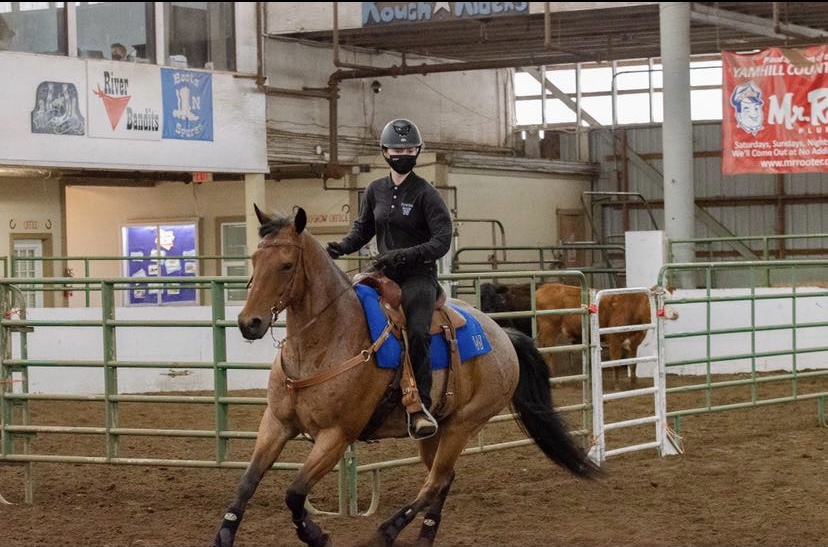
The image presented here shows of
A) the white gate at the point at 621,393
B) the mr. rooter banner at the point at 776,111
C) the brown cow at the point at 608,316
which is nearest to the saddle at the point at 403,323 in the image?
the white gate at the point at 621,393

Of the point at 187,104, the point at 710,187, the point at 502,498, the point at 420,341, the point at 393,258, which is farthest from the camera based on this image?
the point at 710,187

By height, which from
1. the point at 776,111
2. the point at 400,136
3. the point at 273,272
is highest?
the point at 776,111

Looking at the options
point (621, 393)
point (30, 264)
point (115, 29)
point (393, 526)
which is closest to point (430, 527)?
point (393, 526)

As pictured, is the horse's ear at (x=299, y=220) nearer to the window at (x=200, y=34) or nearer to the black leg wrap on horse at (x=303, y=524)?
the black leg wrap on horse at (x=303, y=524)

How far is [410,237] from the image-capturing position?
6.44m

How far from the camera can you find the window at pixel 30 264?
19.1m

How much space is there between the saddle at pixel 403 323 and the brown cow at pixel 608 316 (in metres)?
7.45

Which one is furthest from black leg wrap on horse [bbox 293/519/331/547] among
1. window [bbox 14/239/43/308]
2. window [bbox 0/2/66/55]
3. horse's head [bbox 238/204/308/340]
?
window [bbox 14/239/43/308]

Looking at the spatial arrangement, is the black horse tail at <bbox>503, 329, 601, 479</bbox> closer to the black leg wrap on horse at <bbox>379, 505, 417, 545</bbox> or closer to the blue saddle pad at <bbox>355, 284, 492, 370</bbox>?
the blue saddle pad at <bbox>355, 284, 492, 370</bbox>

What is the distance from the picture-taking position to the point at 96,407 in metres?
13.3

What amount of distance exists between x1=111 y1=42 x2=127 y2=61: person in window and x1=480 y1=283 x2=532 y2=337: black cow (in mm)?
6691

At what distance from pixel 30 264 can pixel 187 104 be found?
12.4 feet

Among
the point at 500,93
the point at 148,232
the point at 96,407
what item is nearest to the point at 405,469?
the point at 96,407

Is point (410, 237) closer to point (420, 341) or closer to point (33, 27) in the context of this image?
point (420, 341)
